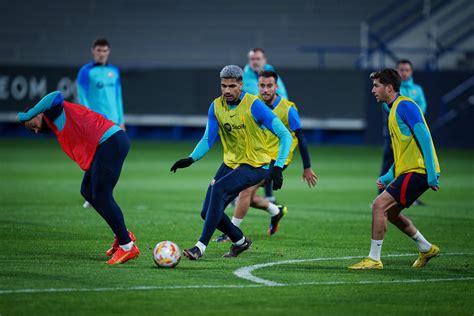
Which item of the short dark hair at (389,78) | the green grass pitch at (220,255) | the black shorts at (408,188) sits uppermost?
the short dark hair at (389,78)

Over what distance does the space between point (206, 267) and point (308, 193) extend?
9142 mm

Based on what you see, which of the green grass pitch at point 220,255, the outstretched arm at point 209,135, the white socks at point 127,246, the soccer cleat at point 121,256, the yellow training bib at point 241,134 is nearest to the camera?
the green grass pitch at point 220,255

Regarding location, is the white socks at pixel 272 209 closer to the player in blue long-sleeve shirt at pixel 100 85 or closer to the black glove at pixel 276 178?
the black glove at pixel 276 178

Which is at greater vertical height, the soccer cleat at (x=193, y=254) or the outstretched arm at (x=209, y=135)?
the outstretched arm at (x=209, y=135)

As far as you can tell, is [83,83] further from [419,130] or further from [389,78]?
[419,130]

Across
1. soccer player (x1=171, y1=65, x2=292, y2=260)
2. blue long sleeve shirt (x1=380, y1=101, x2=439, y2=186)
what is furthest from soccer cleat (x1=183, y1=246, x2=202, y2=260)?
blue long sleeve shirt (x1=380, y1=101, x2=439, y2=186)

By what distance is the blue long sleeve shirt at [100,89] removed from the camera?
15.7 m

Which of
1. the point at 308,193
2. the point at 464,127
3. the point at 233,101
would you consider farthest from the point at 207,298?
the point at 464,127

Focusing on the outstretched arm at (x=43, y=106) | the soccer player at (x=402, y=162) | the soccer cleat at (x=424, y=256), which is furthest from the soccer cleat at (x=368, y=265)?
the outstretched arm at (x=43, y=106)

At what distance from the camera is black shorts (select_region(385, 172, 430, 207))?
9.91 metres

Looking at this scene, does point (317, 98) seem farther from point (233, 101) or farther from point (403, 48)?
point (233, 101)

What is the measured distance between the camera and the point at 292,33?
35344mm

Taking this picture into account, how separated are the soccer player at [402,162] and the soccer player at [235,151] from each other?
106cm

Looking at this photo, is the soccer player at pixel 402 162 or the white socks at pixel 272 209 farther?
the white socks at pixel 272 209
